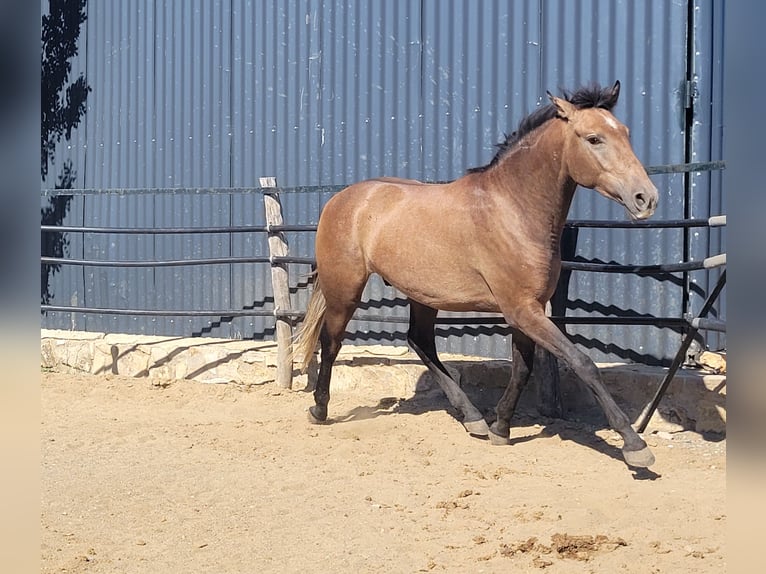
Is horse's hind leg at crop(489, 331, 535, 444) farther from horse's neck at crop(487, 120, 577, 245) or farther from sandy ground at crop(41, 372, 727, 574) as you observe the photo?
horse's neck at crop(487, 120, 577, 245)

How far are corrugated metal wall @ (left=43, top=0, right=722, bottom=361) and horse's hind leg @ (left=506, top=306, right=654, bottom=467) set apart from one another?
152 cm

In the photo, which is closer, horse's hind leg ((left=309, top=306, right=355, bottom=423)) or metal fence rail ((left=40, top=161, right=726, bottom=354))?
metal fence rail ((left=40, top=161, right=726, bottom=354))

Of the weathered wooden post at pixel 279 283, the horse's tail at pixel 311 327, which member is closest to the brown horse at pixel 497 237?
the horse's tail at pixel 311 327

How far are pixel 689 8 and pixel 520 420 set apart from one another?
3.08 metres

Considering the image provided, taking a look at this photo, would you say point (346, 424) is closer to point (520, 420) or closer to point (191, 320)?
point (520, 420)

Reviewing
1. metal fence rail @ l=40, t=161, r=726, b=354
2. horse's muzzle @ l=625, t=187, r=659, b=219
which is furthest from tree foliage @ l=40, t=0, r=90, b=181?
horse's muzzle @ l=625, t=187, r=659, b=219

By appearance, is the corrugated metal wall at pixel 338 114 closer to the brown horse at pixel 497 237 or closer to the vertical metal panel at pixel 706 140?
the vertical metal panel at pixel 706 140

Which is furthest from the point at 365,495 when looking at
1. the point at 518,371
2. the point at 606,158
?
the point at 606,158

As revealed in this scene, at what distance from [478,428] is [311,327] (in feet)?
5.19

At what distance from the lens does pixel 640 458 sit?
4516 millimetres

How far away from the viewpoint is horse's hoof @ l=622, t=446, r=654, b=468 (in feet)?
14.8

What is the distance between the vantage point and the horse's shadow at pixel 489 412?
5.54 metres
